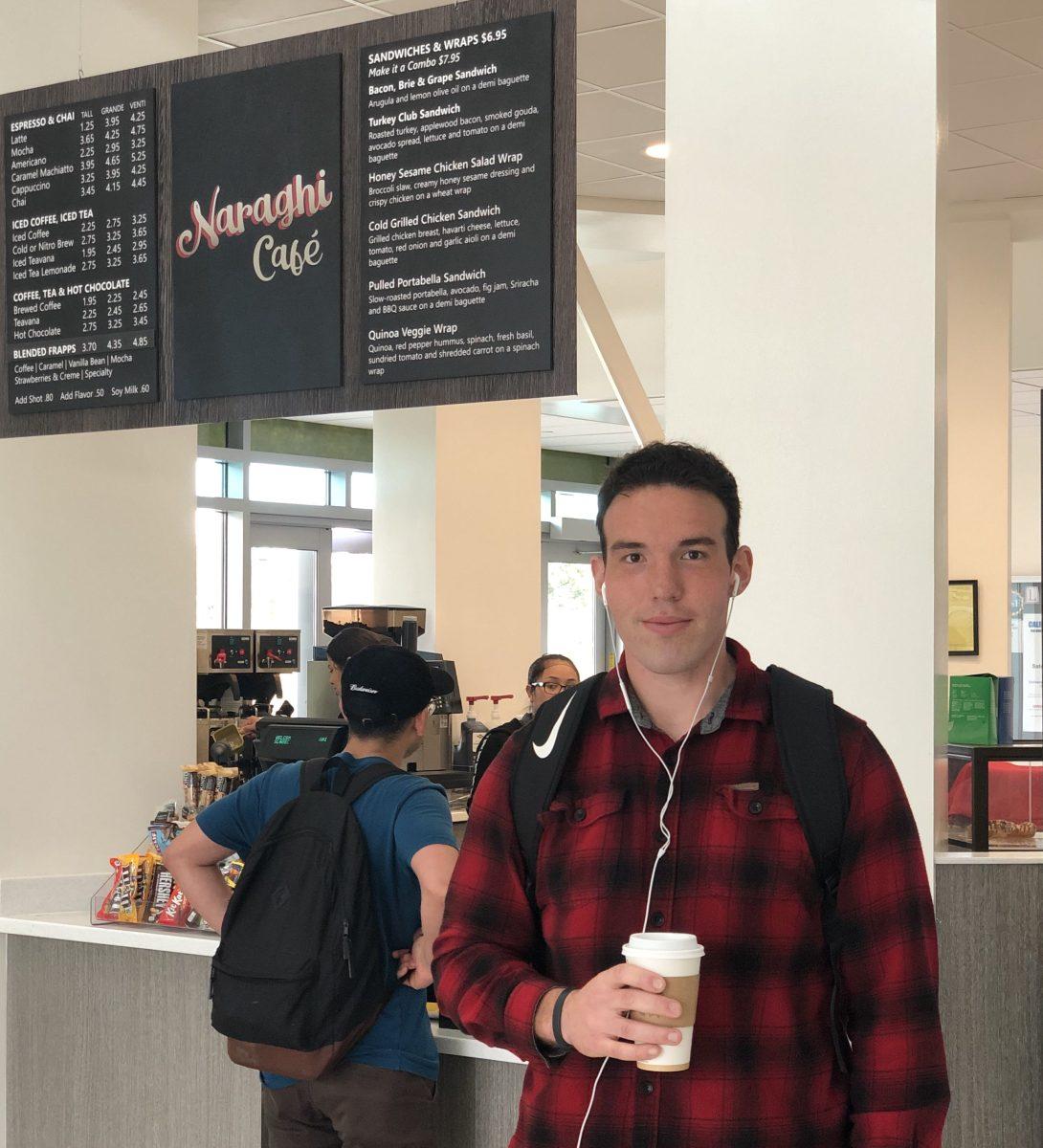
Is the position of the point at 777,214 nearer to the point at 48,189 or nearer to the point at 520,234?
the point at 520,234

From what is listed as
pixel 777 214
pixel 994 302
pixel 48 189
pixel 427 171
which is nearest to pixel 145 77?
pixel 48 189

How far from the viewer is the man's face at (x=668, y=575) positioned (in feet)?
4.89

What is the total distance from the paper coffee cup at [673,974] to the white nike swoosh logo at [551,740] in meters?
0.29

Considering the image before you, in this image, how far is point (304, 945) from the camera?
2385 millimetres

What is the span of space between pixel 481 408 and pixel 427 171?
4735mm

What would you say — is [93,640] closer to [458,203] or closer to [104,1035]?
[104,1035]

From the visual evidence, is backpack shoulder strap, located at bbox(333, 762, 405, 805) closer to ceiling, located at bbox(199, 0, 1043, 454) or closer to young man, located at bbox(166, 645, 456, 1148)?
young man, located at bbox(166, 645, 456, 1148)

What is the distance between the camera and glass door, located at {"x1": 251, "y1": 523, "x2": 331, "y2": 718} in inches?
472

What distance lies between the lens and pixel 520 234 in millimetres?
2766

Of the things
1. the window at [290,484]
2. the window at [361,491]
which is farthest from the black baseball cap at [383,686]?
the window at [361,491]

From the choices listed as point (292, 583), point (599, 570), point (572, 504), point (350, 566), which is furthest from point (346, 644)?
point (572, 504)

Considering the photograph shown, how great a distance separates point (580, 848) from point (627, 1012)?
8.9 inches

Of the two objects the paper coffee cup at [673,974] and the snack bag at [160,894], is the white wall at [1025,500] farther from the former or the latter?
the paper coffee cup at [673,974]

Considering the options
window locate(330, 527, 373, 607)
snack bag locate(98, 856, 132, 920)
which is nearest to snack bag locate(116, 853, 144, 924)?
snack bag locate(98, 856, 132, 920)
